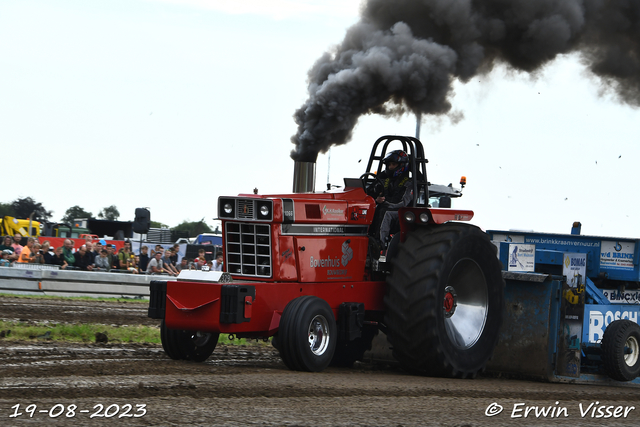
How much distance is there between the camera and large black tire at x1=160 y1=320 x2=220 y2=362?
8227mm

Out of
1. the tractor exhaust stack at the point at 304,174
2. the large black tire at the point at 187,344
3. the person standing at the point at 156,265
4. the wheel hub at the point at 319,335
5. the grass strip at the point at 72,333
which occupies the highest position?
the tractor exhaust stack at the point at 304,174

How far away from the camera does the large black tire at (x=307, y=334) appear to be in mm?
7539

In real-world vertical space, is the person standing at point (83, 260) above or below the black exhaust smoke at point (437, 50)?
below

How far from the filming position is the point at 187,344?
8.34 meters

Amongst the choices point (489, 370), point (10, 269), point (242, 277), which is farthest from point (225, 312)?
point (10, 269)

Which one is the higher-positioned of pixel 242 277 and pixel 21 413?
pixel 242 277

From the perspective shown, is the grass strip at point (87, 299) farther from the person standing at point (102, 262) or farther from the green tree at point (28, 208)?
the green tree at point (28, 208)

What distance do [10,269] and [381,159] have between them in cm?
1088

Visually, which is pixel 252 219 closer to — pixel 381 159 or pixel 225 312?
pixel 225 312

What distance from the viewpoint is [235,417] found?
5.32 m

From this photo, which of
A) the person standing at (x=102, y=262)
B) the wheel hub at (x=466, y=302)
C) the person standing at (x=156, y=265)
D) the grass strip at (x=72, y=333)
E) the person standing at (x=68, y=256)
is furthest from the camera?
the person standing at (x=156, y=265)

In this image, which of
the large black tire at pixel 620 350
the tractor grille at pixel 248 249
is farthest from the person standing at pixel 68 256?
the large black tire at pixel 620 350

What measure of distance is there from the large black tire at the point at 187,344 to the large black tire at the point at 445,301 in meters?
1.83

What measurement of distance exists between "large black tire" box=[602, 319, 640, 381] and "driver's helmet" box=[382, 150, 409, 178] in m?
2.88
